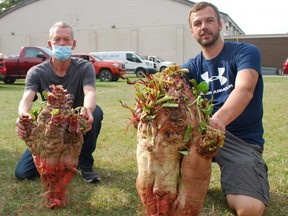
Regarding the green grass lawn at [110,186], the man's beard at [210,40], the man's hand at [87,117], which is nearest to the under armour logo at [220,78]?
the man's beard at [210,40]

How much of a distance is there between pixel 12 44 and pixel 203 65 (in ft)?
136

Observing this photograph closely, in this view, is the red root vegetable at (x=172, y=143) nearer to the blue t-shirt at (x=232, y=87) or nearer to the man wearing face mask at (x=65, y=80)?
the blue t-shirt at (x=232, y=87)

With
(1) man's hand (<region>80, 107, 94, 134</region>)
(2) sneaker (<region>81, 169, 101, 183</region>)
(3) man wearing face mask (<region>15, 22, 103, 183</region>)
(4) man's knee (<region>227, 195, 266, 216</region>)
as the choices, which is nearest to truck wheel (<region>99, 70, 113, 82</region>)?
(3) man wearing face mask (<region>15, 22, 103, 183</region>)

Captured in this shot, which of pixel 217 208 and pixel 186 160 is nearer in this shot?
pixel 186 160

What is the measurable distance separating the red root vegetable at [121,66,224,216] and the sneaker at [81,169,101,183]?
165cm

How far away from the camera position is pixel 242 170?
320 centimetres

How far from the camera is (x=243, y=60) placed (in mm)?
3172

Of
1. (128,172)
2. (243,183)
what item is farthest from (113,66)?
(243,183)

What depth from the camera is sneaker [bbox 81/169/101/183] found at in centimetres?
398

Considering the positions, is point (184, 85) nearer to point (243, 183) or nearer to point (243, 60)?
point (243, 60)

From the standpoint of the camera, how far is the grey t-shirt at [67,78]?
3.82 m

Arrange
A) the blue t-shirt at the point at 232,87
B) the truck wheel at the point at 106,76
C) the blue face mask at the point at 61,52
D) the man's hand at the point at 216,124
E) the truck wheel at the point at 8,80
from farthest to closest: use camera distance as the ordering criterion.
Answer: the truck wheel at the point at 106,76 → the truck wheel at the point at 8,80 → the blue face mask at the point at 61,52 → the blue t-shirt at the point at 232,87 → the man's hand at the point at 216,124

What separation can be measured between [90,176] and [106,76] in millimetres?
17384

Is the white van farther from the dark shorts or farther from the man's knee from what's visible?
the man's knee
